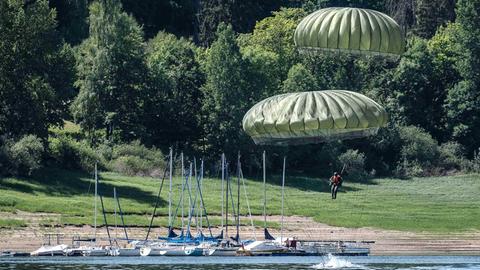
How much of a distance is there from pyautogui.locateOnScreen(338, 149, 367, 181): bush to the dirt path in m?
20.8

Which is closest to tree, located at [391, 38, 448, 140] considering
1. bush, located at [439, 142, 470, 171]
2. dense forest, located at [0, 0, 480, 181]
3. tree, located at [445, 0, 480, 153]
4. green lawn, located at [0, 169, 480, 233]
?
dense forest, located at [0, 0, 480, 181]

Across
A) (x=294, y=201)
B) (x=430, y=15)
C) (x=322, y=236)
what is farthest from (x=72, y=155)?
(x=430, y=15)

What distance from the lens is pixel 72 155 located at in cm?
10575

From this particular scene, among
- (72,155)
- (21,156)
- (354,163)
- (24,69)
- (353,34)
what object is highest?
(353,34)

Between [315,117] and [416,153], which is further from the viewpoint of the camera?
[416,153]

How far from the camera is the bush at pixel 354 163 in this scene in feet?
379

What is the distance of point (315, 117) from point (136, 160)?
100 feet

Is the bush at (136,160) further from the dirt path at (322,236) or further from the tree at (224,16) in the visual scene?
the tree at (224,16)

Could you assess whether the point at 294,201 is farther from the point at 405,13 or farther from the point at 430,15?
the point at 405,13

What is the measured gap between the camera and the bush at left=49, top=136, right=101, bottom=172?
10519 centimetres

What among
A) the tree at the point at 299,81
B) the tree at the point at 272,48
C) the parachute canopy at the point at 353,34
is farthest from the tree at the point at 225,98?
the parachute canopy at the point at 353,34

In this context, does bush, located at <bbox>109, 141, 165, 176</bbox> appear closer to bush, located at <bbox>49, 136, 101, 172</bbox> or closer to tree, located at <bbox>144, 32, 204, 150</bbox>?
bush, located at <bbox>49, 136, 101, 172</bbox>

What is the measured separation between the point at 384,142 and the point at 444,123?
7052mm

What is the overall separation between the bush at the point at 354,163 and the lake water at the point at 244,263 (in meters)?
29.4
